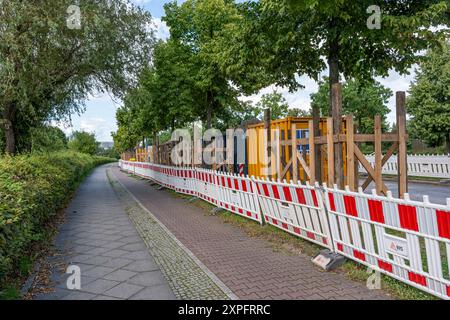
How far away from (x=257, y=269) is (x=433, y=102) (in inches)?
1008

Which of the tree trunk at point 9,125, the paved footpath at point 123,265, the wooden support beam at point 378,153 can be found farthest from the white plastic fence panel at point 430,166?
the tree trunk at point 9,125

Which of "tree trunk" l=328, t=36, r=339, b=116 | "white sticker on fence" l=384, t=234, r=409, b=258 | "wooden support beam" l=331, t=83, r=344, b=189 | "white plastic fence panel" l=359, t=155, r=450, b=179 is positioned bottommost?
"white sticker on fence" l=384, t=234, r=409, b=258

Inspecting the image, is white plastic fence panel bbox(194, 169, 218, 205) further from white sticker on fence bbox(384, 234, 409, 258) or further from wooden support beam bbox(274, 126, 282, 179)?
white sticker on fence bbox(384, 234, 409, 258)

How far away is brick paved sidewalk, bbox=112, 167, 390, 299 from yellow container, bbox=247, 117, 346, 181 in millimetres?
2674

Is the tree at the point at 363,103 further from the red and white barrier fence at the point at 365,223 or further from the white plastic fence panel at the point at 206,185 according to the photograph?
the red and white barrier fence at the point at 365,223

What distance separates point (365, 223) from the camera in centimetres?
475

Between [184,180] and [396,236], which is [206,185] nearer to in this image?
[184,180]

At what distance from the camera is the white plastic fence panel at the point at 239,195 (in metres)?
8.31

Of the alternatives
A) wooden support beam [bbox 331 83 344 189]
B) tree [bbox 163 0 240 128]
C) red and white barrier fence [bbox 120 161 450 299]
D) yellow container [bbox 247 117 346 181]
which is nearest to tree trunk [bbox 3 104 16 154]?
tree [bbox 163 0 240 128]

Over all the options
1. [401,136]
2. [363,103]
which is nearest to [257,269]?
[401,136]

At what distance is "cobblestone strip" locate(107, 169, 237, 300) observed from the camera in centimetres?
438

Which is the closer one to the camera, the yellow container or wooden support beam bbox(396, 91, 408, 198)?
wooden support beam bbox(396, 91, 408, 198)
